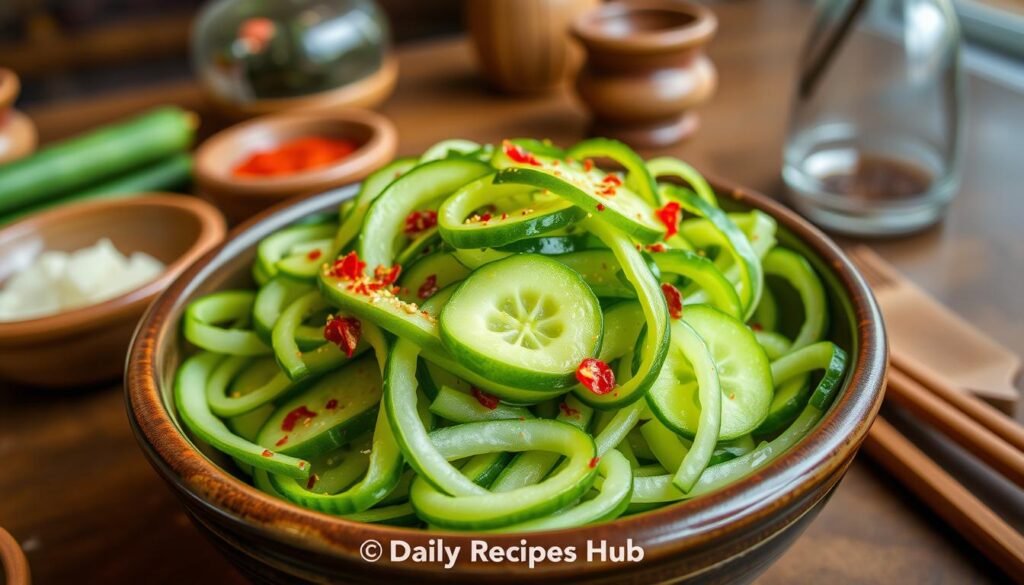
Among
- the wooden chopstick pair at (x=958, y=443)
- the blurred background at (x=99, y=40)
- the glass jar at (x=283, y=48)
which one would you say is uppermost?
the glass jar at (x=283, y=48)

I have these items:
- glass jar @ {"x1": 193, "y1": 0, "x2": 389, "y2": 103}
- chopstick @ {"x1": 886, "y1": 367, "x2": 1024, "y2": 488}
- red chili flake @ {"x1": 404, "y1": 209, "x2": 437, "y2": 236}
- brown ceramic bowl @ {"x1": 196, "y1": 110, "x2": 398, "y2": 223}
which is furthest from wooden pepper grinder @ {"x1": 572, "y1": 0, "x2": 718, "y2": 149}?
red chili flake @ {"x1": 404, "y1": 209, "x2": 437, "y2": 236}

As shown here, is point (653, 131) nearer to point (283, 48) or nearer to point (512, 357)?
point (283, 48)

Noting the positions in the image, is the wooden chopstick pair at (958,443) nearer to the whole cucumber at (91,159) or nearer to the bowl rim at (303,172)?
the bowl rim at (303,172)

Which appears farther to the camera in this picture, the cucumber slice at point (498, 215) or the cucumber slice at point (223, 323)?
the cucumber slice at point (223, 323)

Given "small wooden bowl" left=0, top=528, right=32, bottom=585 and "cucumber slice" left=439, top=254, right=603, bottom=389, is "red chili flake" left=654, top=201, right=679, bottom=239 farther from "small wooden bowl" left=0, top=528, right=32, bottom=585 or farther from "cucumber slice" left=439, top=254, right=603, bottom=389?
"small wooden bowl" left=0, top=528, right=32, bottom=585

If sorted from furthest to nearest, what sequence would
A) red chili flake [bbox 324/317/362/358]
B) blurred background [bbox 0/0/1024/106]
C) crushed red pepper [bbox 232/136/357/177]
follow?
blurred background [bbox 0/0/1024/106] < crushed red pepper [bbox 232/136/357/177] < red chili flake [bbox 324/317/362/358]

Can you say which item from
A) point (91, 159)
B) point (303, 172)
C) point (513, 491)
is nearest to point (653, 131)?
point (303, 172)

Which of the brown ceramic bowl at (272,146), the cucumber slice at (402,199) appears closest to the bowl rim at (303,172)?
the brown ceramic bowl at (272,146)
